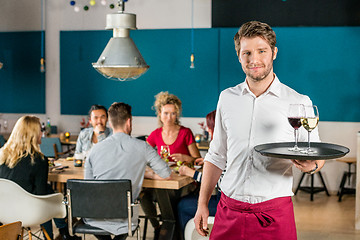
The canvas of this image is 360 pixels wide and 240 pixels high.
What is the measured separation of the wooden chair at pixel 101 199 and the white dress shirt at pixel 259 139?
1554 millimetres

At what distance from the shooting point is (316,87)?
24.9ft

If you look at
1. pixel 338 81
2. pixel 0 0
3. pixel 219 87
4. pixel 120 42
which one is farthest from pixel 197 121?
pixel 0 0

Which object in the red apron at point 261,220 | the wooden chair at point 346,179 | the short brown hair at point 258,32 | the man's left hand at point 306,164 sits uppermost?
the short brown hair at point 258,32

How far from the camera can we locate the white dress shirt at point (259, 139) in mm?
2109

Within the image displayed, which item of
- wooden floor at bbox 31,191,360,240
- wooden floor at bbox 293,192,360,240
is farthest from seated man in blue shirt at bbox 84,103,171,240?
wooden floor at bbox 293,192,360,240

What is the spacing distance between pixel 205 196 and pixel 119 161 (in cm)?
164

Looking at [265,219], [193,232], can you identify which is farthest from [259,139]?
[193,232]

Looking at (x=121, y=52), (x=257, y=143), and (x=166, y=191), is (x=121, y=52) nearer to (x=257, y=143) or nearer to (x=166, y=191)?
(x=166, y=191)

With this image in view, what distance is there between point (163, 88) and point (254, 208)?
6136 millimetres

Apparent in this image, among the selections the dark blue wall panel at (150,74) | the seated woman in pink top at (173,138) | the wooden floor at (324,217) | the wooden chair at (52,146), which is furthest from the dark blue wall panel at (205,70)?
the seated woman in pink top at (173,138)

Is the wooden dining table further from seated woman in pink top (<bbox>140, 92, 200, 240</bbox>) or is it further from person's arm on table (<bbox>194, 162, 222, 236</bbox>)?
person's arm on table (<bbox>194, 162, 222, 236</bbox>)

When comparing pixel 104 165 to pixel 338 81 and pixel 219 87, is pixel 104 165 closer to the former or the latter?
pixel 219 87

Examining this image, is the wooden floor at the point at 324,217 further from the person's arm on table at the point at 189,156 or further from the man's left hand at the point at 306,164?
the man's left hand at the point at 306,164

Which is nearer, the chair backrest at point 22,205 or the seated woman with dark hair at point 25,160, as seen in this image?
the chair backrest at point 22,205
